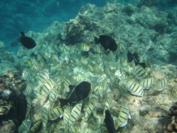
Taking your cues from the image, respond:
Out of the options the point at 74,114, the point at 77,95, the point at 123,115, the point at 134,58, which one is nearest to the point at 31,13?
the point at 134,58

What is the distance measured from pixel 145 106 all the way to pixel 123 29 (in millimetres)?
8039

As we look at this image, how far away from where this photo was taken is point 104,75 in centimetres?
882

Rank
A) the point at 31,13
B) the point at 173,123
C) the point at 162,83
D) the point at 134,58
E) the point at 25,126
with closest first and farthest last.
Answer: the point at 173,123, the point at 162,83, the point at 25,126, the point at 134,58, the point at 31,13

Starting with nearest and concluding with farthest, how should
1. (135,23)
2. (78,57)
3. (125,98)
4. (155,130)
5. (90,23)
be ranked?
(155,130), (125,98), (78,57), (90,23), (135,23)

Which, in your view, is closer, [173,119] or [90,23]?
[173,119]

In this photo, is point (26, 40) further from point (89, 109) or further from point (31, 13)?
point (31, 13)

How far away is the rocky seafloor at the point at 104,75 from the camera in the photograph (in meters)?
6.96

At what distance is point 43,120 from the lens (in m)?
7.55

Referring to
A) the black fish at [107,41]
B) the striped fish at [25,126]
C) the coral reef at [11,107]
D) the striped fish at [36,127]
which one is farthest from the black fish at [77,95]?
the coral reef at [11,107]

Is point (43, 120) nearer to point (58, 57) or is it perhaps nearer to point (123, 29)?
point (58, 57)

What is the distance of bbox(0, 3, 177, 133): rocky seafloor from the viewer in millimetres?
6961

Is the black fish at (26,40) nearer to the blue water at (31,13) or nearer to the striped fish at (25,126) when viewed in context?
the striped fish at (25,126)

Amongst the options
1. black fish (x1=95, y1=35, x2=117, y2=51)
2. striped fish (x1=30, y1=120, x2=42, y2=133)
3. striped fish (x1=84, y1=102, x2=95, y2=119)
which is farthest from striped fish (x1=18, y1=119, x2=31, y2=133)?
black fish (x1=95, y1=35, x2=117, y2=51)

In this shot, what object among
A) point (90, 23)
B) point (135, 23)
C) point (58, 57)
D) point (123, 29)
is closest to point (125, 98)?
point (58, 57)
